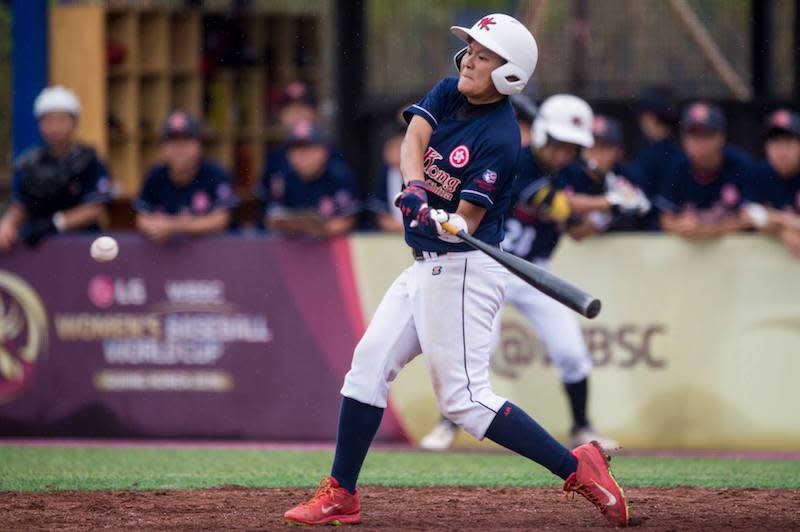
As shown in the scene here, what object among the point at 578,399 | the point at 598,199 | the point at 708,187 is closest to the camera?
the point at 578,399

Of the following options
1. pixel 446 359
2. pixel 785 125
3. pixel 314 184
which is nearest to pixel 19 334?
pixel 314 184

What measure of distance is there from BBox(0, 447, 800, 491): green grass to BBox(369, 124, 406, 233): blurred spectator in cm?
183

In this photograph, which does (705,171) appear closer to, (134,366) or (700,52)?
(700,52)

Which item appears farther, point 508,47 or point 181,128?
point 181,128

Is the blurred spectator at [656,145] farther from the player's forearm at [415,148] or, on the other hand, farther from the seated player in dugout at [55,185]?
the player's forearm at [415,148]

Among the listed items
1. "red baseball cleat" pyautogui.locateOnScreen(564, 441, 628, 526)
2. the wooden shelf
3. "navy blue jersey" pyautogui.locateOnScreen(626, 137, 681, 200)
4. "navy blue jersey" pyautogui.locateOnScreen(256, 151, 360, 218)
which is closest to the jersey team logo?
"red baseball cleat" pyautogui.locateOnScreen(564, 441, 628, 526)

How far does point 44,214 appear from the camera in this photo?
951 centimetres

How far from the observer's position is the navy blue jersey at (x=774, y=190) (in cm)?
872

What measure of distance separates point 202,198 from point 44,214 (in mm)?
1187

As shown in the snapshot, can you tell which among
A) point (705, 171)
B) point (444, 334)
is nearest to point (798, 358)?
point (705, 171)

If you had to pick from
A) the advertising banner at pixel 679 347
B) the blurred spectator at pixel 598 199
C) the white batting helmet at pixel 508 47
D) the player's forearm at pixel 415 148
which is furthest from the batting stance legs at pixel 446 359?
the advertising banner at pixel 679 347

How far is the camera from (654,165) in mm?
9766

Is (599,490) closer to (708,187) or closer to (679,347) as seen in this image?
(679,347)

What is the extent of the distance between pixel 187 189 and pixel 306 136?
0.94 m
